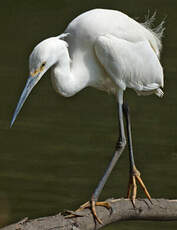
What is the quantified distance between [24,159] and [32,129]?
686mm

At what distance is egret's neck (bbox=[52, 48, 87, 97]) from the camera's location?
12.8 feet

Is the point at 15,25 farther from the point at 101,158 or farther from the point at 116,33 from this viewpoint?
the point at 116,33

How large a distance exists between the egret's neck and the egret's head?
0.40 ft

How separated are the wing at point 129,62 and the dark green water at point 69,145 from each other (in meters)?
2.22

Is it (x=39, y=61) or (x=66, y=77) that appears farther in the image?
(x=66, y=77)

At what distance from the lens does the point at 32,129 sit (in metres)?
7.97

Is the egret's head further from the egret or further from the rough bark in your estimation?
the rough bark

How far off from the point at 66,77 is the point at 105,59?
0.82ft

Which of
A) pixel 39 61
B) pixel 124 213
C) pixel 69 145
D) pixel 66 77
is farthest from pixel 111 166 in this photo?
pixel 69 145

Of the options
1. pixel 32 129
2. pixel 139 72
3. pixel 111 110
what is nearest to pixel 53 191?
pixel 32 129

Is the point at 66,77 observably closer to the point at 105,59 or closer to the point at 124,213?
the point at 105,59

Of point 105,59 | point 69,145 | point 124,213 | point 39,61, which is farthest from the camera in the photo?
point 69,145

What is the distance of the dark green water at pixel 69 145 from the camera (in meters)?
6.72

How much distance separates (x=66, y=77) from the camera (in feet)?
13.0
